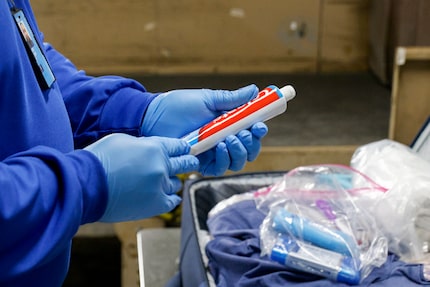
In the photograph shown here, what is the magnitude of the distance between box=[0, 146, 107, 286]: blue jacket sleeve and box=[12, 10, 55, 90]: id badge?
0.39ft

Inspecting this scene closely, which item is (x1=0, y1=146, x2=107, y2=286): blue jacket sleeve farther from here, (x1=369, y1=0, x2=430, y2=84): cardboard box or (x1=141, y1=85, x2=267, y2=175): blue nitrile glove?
(x1=369, y1=0, x2=430, y2=84): cardboard box

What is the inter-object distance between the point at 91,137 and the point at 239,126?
0.20 m

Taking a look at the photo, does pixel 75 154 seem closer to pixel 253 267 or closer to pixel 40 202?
pixel 40 202

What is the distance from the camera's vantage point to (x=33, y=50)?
0.64 metres

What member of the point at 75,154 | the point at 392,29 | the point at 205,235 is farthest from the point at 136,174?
the point at 392,29

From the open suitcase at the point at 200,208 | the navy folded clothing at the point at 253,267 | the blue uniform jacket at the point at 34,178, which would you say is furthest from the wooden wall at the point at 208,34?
the blue uniform jacket at the point at 34,178

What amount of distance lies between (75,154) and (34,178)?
6cm

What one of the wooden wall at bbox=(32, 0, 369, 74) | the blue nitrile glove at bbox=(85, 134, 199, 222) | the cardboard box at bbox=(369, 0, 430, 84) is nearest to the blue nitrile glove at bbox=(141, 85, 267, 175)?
the blue nitrile glove at bbox=(85, 134, 199, 222)

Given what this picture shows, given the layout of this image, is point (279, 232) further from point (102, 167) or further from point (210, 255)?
point (102, 167)

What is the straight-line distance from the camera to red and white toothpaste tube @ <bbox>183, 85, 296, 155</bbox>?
2.40 ft

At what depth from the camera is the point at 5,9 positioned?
58 cm

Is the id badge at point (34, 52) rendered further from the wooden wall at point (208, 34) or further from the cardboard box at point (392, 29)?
the wooden wall at point (208, 34)

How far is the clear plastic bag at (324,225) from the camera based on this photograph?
937 mm

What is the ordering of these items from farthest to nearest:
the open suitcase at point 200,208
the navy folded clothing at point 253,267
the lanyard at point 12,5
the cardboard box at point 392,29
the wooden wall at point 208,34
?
the wooden wall at point 208,34
the cardboard box at point 392,29
the open suitcase at point 200,208
the navy folded clothing at point 253,267
the lanyard at point 12,5
